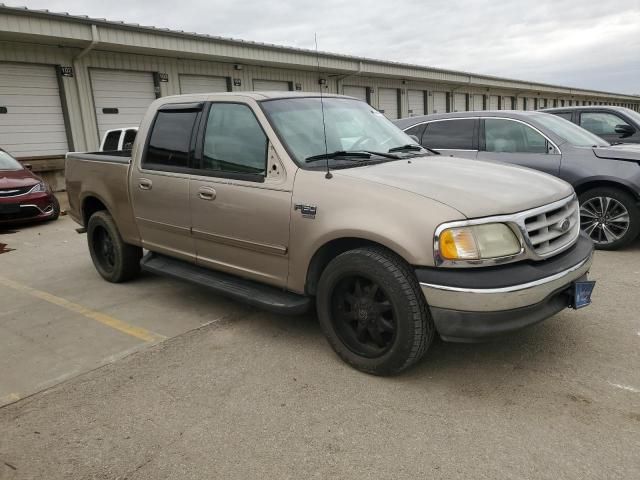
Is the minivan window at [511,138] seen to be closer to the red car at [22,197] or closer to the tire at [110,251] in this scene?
the tire at [110,251]

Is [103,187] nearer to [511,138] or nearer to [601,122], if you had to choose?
[511,138]

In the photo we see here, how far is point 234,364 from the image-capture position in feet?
11.4

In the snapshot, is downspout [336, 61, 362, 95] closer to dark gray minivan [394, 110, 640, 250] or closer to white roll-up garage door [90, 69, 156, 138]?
white roll-up garage door [90, 69, 156, 138]

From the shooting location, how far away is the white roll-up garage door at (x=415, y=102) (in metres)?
25.5

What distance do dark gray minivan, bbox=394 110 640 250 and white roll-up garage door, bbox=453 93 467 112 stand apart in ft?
78.3

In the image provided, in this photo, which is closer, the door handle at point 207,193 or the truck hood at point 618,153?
the door handle at point 207,193

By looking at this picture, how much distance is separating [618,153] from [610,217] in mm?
785

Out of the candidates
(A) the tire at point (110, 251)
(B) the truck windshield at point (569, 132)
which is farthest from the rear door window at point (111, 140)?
(B) the truck windshield at point (569, 132)

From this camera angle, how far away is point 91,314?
4539mm

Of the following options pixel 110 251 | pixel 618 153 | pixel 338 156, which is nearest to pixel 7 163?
pixel 110 251

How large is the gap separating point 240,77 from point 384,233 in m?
15.6

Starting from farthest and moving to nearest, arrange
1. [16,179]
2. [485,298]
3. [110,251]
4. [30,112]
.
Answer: [30,112] < [16,179] < [110,251] < [485,298]

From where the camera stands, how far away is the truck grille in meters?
2.94

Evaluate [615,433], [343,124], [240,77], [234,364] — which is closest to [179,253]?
[234,364]
